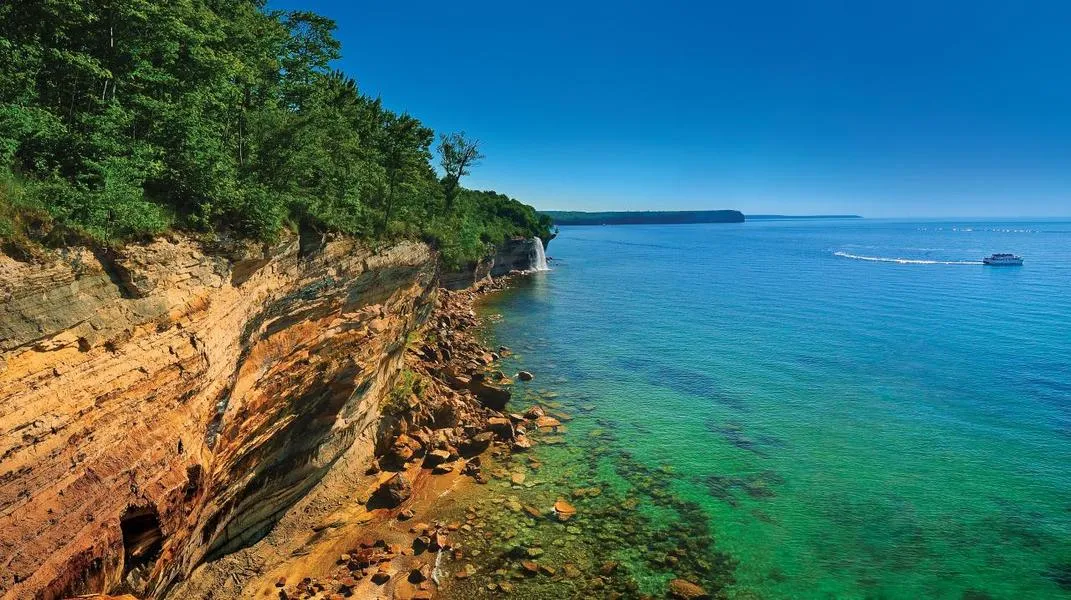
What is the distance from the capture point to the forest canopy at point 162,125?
10375 millimetres

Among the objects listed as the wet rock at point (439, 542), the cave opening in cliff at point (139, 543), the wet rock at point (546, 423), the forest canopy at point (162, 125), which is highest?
the forest canopy at point (162, 125)

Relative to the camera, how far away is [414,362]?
3203 cm

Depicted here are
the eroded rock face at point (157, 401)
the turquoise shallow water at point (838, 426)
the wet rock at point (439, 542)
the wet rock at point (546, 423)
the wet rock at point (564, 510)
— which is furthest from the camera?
the wet rock at point (546, 423)

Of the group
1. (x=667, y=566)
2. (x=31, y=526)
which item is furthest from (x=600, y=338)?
(x=31, y=526)

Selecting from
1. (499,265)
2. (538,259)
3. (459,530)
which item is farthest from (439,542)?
(538,259)

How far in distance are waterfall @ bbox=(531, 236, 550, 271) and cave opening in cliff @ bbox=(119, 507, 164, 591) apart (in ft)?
279

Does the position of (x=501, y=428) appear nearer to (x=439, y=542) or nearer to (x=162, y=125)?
(x=439, y=542)

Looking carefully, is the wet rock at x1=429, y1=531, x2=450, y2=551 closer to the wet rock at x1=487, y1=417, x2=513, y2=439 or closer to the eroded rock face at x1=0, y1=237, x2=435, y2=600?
the eroded rock face at x1=0, y1=237, x2=435, y2=600

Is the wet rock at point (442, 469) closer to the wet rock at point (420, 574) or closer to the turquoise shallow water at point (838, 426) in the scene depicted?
the turquoise shallow water at point (838, 426)

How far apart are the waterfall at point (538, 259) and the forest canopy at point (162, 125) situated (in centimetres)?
7483

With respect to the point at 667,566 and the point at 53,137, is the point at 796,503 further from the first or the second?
the point at 53,137

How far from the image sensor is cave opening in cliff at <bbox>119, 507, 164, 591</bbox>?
38.8 ft

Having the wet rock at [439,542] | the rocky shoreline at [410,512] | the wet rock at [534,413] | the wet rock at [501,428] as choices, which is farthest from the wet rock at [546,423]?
the wet rock at [439,542]

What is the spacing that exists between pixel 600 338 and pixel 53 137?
4180 centimetres
